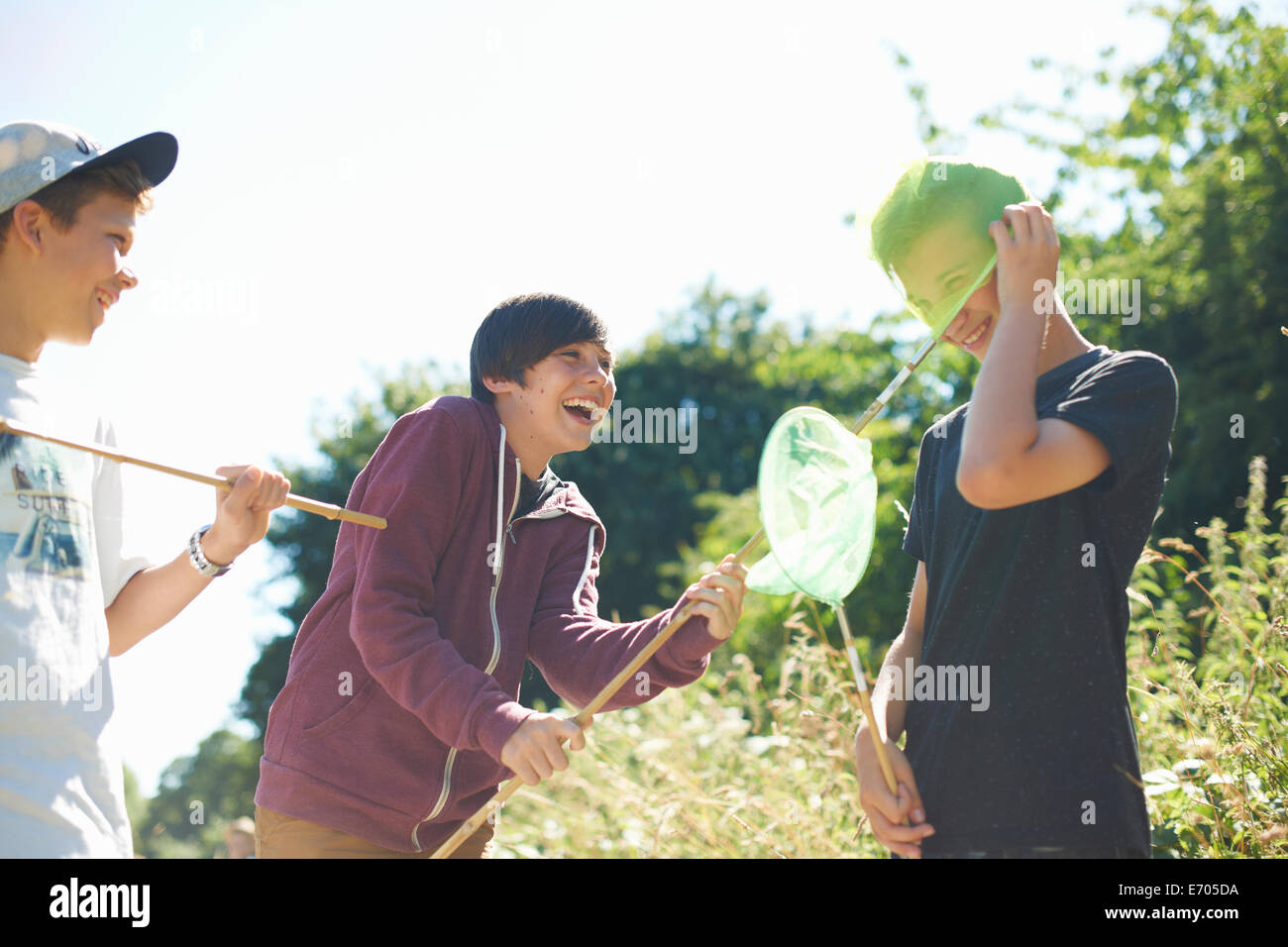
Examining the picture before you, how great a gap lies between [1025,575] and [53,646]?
66.1 inches

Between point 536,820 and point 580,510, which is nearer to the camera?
point 580,510

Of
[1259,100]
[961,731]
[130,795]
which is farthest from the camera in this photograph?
[130,795]

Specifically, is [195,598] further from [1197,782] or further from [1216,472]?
[1216,472]

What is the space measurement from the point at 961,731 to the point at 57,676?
1.55m

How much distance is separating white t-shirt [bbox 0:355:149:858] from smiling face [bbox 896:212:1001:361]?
159 centimetres

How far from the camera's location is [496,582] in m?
2.62

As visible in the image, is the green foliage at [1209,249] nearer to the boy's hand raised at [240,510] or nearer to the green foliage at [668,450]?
the green foliage at [668,450]

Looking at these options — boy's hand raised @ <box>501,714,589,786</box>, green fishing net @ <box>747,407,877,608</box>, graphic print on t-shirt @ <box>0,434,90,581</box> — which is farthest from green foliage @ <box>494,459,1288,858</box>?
graphic print on t-shirt @ <box>0,434,90,581</box>

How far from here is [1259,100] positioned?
26.2 ft

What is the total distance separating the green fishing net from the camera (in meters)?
1.92

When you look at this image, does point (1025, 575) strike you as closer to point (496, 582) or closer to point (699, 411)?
point (496, 582)

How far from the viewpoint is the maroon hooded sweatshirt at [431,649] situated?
2.28m

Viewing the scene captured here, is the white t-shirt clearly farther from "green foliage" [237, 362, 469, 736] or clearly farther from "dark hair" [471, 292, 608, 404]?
"green foliage" [237, 362, 469, 736]

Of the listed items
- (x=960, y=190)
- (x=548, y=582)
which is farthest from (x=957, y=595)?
(x=548, y=582)
